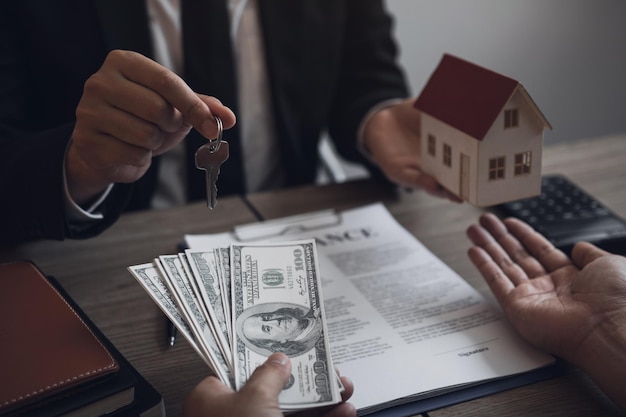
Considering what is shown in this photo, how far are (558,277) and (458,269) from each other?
16 cm

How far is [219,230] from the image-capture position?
1.11 metres

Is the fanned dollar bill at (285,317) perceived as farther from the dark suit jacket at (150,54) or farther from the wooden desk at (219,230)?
the dark suit jacket at (150,54)

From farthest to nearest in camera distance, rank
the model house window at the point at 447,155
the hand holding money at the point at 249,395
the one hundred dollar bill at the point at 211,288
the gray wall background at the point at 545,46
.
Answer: the gray wall background at the point at 545,46, the model house window at the point at 447,155, the one hundred dollar bill at the point at 211,288, the hand holding money at the point at 249,395

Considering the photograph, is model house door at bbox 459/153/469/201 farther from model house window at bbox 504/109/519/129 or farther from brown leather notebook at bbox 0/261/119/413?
brown leather notebook at bbox 0/261/119/413

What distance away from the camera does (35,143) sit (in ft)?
3.28

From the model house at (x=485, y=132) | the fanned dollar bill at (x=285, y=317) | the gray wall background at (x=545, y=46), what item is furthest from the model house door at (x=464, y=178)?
the gray wall background at (x=545, y=46)

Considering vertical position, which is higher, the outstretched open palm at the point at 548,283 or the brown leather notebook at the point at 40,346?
the brown leather notebook at the point at 40,346

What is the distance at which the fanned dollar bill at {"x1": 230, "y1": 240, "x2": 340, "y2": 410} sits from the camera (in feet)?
2.13

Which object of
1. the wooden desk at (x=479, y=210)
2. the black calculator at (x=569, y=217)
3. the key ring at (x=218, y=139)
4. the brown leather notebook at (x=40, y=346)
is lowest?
the wooden desk at (x=479, y=210)

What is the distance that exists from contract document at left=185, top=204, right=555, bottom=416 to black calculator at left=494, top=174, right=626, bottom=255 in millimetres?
183

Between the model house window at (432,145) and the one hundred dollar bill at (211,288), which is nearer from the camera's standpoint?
the one hundred dollar bill at (211,288)

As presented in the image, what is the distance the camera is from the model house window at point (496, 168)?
88 centimetres

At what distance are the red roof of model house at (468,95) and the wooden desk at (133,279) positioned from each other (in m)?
0.40

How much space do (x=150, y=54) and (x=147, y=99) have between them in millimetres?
589
